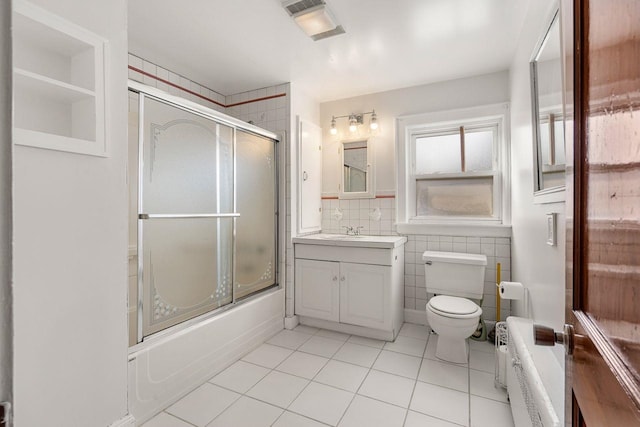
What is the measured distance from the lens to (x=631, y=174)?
362 millimetres

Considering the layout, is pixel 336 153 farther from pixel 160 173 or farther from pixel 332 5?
pixel 160 173

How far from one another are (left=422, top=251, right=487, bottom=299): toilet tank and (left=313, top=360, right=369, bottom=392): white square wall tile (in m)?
1.02

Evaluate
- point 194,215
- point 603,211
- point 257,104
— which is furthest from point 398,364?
point 257,104

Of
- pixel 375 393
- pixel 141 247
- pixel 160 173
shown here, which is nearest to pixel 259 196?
pixel 160 173

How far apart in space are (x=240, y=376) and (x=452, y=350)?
5.13 ft

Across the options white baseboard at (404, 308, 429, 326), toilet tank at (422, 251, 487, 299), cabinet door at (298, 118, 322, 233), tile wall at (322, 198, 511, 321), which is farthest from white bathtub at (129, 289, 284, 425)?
toilet tank at (422, 251, 487, 299)

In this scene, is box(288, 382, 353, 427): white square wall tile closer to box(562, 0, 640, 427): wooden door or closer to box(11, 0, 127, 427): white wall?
box(11, 0, 127, 427): white wall

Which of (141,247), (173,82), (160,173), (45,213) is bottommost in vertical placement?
(141,247)

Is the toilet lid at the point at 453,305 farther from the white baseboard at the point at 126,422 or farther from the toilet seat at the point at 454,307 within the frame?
the white baseboard at the point at 126,422

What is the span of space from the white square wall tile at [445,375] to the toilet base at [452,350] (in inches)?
2.3

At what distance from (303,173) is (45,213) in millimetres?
2135

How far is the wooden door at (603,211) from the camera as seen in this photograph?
14.2 inches

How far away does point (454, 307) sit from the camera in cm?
218

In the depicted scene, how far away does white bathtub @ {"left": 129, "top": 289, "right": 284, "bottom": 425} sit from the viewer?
158 cm
